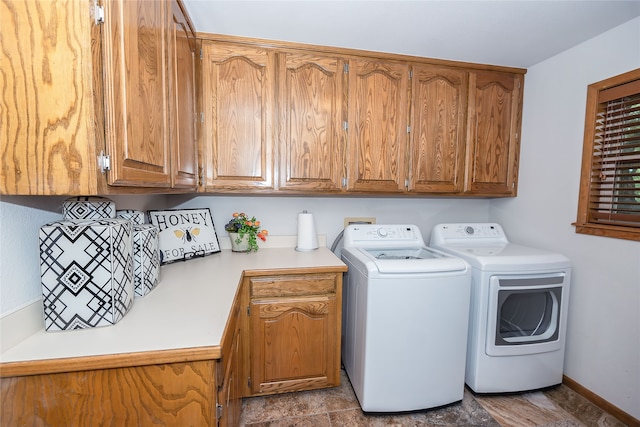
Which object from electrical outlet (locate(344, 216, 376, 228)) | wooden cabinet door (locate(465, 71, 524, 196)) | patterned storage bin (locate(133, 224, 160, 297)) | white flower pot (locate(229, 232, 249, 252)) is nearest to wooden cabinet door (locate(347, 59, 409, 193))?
electrical outlet (locate(344, 216, 376, 228))

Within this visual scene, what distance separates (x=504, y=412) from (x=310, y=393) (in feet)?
3.80

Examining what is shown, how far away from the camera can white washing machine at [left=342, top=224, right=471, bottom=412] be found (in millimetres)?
1509

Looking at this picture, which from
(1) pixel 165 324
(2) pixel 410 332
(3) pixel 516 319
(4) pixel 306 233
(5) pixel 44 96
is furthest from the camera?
(4) pixel 306 233

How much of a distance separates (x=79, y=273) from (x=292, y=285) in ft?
3.30

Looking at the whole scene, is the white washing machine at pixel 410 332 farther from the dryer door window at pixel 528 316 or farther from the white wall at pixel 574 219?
the white wall at pixel 574 219

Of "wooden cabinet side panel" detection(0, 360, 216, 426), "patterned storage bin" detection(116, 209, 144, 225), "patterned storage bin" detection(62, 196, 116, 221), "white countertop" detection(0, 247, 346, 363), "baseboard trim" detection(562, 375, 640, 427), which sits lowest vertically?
"baseboard trim" detection(562, 375, 640, 427)

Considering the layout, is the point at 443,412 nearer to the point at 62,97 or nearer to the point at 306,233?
the point at 306,233

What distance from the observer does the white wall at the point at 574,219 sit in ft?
5.01

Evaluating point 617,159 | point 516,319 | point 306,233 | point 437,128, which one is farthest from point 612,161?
point 306,233

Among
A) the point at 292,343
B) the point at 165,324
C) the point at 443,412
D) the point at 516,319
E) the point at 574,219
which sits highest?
the point at 574,219

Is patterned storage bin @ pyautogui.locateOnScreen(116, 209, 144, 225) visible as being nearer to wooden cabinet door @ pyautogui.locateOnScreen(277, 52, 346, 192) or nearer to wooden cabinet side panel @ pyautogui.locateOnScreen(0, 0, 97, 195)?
wooden cabinet side panel @ pyautogui.locateOnScreen(0, 0, 97, 195)

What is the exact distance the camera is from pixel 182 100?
4.47ft

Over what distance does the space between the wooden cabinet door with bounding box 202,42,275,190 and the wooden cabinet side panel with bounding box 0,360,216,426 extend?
118cm

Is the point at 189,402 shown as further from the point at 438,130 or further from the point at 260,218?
the point at 438,130
